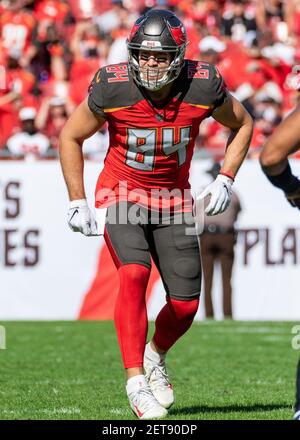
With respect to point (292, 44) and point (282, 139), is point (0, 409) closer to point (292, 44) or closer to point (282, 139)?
point (282, 139)

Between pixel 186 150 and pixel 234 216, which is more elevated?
pixel 186 150

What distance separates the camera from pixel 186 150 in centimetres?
588

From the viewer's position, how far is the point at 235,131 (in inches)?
236

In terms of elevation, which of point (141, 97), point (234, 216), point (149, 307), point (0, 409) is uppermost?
point (141, 97)

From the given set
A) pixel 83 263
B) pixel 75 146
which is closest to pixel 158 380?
pixel 75 146

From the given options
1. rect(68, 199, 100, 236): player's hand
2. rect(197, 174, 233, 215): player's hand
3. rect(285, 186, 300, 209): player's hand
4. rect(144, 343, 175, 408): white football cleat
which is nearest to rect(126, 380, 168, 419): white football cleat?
rect(144, 343, 175, 408): white football cleat

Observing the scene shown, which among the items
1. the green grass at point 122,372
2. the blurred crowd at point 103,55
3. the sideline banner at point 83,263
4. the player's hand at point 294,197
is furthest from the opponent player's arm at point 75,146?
the blurred crowd at point 103,55

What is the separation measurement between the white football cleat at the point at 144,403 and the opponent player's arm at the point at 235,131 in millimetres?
1225

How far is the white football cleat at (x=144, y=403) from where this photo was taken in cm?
533

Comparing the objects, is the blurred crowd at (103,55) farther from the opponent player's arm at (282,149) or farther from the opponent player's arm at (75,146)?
the opponent player's arm at (282,149)

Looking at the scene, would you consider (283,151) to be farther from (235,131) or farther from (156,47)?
(235,131)

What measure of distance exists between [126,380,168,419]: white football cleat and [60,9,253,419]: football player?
0.01 m
